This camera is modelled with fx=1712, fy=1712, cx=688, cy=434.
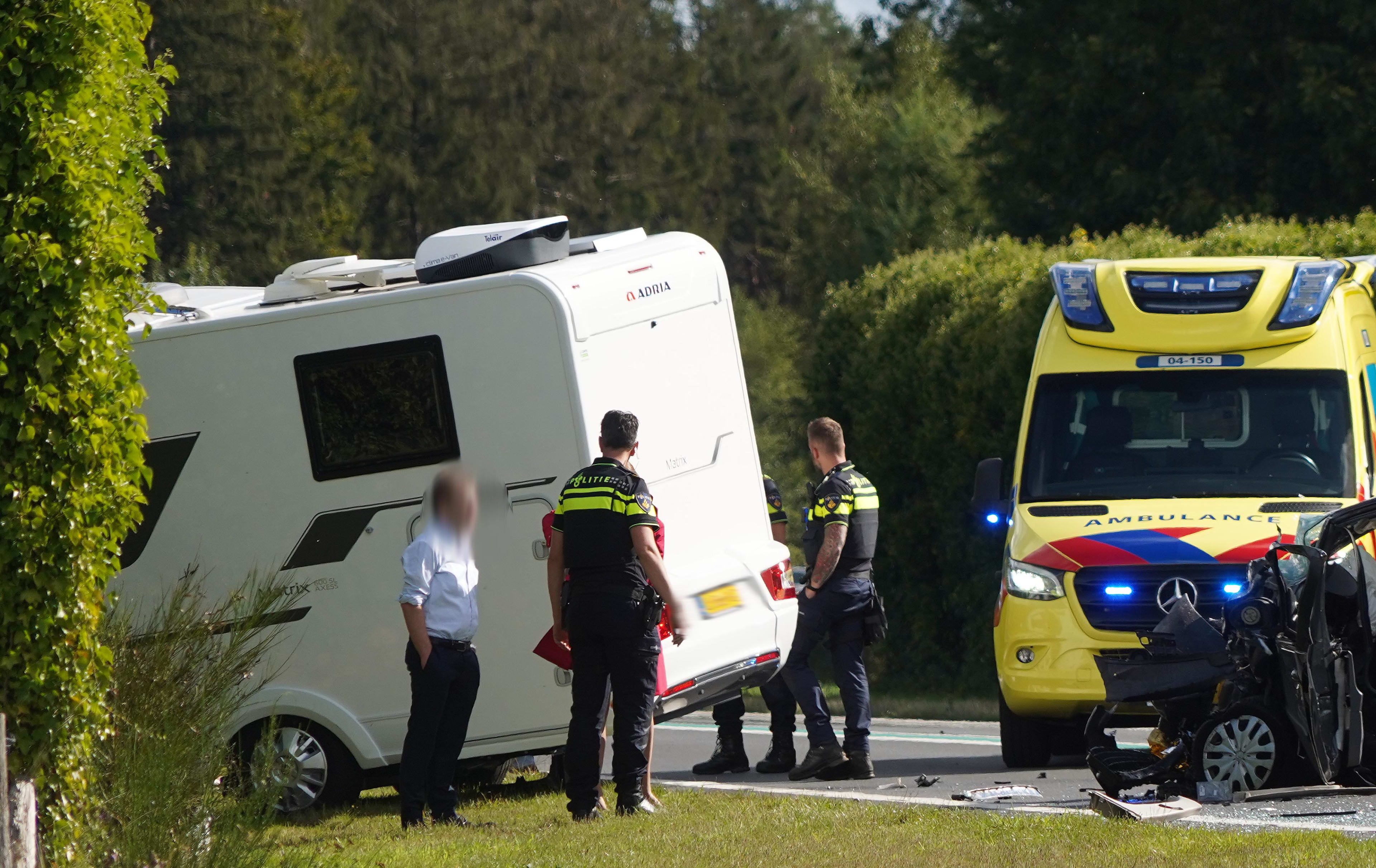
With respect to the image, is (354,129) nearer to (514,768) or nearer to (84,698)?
(514,768)

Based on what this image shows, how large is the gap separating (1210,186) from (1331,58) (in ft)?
8.34

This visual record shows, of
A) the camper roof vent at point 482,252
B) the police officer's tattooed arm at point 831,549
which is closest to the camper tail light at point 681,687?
the police officer's tattooed arm at point 831,549

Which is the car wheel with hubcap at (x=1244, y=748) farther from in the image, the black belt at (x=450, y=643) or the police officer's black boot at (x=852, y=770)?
the black belt at (x=450, y=643)

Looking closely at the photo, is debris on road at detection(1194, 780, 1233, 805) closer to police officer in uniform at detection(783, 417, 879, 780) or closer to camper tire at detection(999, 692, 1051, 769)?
camper tire at detection(999, 692, 1051, 769)

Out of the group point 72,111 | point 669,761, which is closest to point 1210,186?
point 669,761

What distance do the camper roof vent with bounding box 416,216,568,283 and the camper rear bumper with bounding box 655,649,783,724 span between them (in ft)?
7.58

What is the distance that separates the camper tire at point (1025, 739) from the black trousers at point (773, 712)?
1.23 metres

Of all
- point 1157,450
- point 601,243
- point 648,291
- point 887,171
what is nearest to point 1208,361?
point 1157,450

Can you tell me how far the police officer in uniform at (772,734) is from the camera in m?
10.2

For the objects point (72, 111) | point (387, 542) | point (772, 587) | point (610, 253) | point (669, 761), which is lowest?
point (669, 761)

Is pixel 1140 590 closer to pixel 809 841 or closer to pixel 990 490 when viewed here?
pixel 990 490

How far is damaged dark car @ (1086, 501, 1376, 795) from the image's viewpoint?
293 inches

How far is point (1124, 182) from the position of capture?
24438mm

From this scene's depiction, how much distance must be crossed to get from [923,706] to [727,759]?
4.25m
